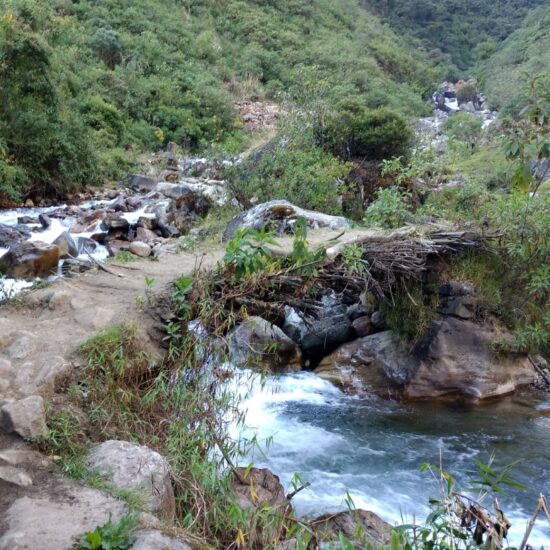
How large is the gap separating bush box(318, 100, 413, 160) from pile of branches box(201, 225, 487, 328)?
15.1 ft

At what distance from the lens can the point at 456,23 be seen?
182ft

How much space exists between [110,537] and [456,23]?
201ft

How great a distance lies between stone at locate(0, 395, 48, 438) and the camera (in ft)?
10.5

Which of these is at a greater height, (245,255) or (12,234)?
(245,255)

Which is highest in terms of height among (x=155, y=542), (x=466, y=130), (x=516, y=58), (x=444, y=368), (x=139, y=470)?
(x=516, y=58)

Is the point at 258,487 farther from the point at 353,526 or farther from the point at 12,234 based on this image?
the point at 12,234

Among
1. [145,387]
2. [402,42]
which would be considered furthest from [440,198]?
[402,42]

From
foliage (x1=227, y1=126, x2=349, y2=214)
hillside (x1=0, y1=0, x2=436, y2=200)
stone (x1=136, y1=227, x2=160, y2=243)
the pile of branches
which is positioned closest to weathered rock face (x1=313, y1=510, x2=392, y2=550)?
the pile of branches

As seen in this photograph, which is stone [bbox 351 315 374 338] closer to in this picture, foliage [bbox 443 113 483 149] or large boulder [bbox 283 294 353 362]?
large boulder [bbox 283 294 353 362]

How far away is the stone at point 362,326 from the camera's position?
7473 millimetres

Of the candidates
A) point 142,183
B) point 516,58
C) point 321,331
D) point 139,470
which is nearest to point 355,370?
point 321,331

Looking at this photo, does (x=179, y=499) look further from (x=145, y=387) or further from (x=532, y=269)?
(x=532, y=269)

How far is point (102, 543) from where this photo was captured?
2.40m

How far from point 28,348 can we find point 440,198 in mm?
6359
